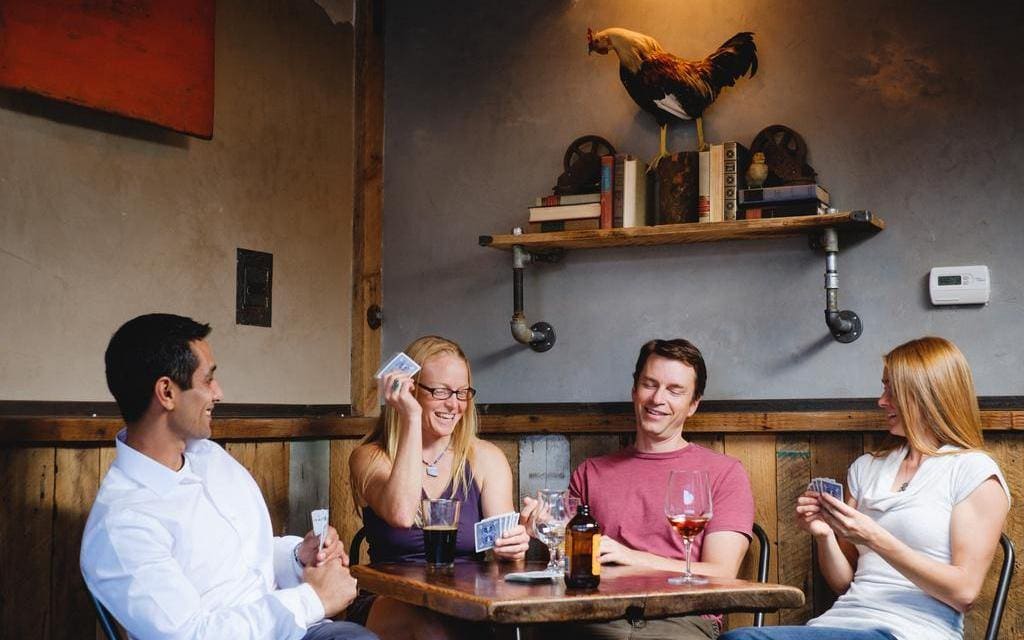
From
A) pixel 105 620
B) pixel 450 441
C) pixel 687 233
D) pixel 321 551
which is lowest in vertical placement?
pixel 105 620

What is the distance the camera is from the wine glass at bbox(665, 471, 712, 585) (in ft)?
7.90

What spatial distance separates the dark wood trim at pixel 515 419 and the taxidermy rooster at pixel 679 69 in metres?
0.88

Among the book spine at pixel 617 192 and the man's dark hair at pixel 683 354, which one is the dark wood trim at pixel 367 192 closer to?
the book spine at pixel 617 192

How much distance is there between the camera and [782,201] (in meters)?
3.30

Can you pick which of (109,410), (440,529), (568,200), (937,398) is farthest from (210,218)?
(937,398)

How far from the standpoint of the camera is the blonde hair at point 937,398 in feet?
9.21

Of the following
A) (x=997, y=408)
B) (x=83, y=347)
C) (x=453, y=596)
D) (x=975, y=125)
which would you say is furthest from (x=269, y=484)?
(x=975, y=125)

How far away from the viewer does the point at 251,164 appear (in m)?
3.62

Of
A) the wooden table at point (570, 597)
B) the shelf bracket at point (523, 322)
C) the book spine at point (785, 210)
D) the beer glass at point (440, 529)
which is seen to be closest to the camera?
the wooden table at point (570, 597)

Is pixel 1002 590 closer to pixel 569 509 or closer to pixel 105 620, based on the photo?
pixel 569 509

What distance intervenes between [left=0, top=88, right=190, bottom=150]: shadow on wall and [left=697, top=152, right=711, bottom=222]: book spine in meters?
1.59

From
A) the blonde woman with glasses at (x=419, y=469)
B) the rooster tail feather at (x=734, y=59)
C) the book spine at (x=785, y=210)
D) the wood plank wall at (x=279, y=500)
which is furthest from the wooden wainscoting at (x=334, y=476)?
the rooster tail feather at (x=734, y=59)

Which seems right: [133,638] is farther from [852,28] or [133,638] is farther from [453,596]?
[852,28]

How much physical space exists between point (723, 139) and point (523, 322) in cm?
90
